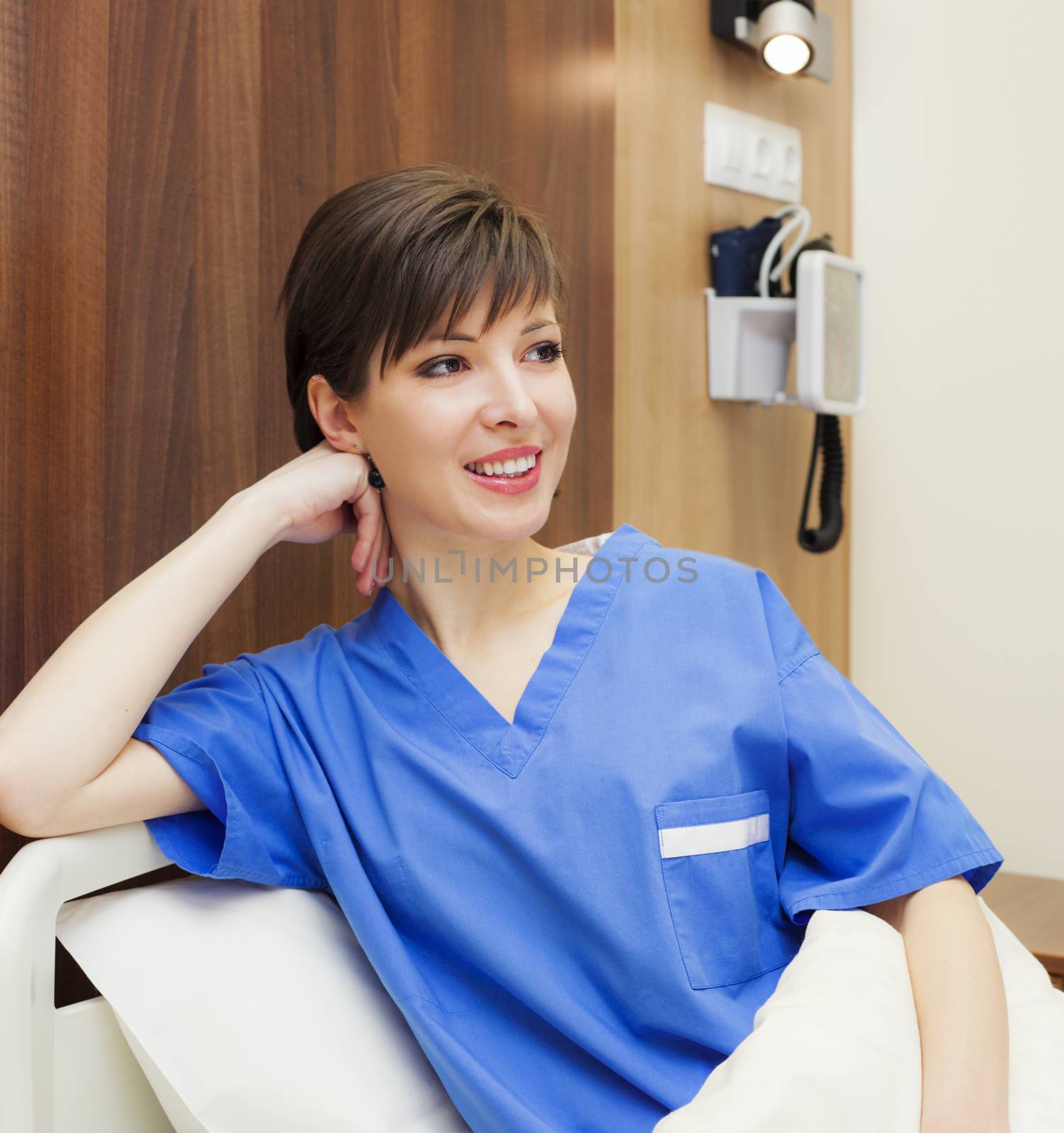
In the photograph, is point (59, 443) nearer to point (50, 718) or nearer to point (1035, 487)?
point (50, 718)

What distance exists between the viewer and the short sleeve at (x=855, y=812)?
0.97 metres

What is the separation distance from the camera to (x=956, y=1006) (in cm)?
90

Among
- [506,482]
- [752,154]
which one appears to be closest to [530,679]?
[506,482]

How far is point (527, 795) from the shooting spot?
100 centimetres

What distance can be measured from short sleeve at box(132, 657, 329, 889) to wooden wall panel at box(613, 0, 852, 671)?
80 cm

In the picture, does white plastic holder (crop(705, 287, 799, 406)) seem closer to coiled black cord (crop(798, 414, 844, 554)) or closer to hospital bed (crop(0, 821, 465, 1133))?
coiled black cord (crop(798, 414, 844, 554))

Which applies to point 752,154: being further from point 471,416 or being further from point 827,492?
point 471,416

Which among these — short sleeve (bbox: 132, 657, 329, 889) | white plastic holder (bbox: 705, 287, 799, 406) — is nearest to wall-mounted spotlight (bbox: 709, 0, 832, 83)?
white plastic holder (bbox: 705, 287, 799, 406)

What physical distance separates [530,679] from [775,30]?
1.22 m

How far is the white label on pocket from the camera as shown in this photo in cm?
99

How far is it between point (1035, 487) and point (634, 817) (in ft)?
3.95

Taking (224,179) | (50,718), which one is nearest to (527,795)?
(50,718)

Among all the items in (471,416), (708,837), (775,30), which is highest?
(775,30)

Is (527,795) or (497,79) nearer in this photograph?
(527,795)
